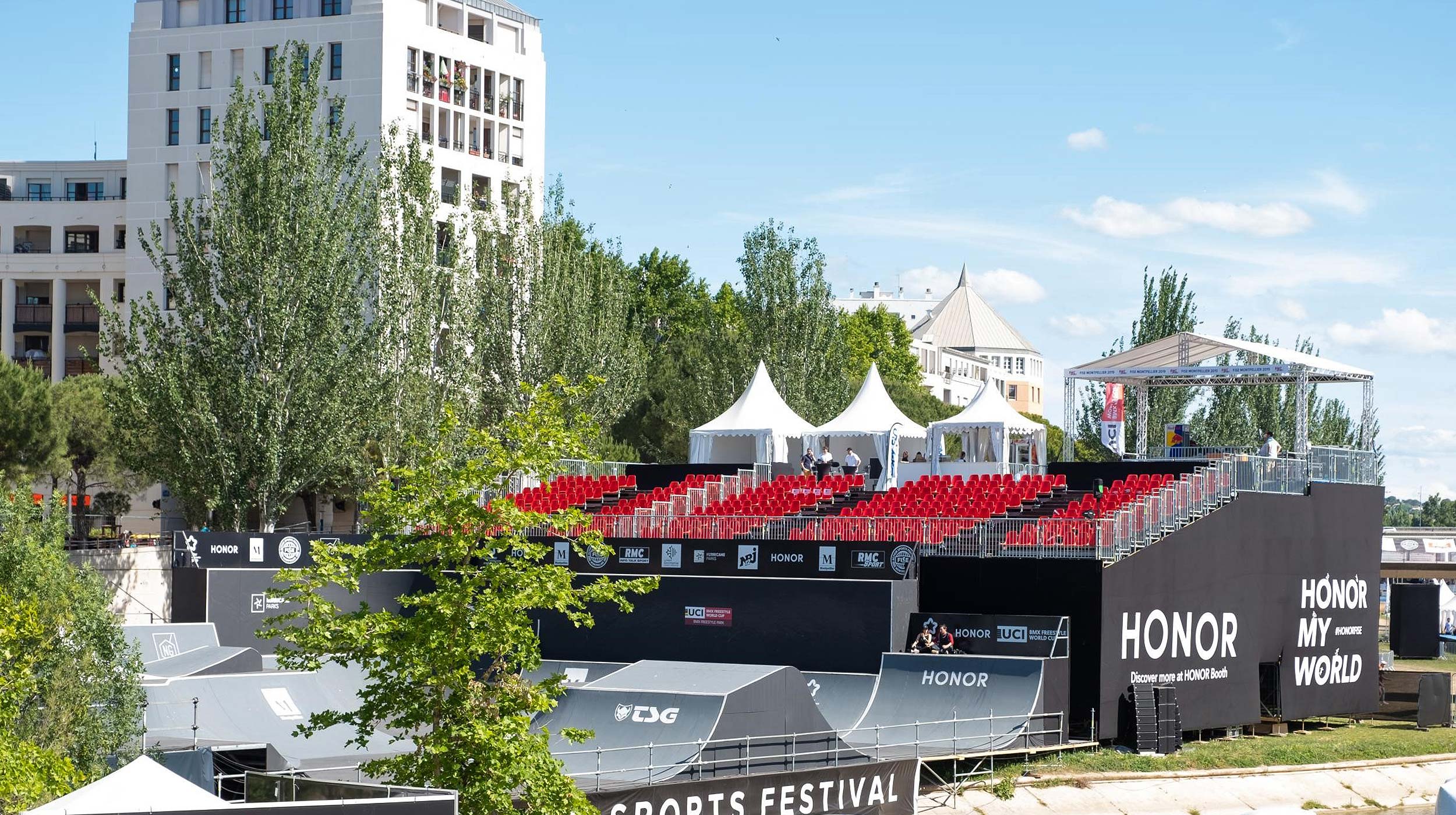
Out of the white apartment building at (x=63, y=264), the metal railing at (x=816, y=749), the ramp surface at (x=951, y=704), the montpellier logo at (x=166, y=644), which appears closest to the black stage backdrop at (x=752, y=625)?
the ramp surface at (x=951, y=704)

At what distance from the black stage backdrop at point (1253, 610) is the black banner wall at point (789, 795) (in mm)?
6272

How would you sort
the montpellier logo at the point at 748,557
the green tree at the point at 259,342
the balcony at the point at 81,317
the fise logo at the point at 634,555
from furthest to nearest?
the balcony at the point at 81,317 < the green tree at the point at 259,342 < the fise logo at the point at 634,555 < the montpellier logo at the point at 748,557

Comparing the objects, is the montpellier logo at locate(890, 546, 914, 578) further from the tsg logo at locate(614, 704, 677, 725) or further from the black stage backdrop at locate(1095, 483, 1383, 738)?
the tsg logo at locate(614, 704, 677, 725)

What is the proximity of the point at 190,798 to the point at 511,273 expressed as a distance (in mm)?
42330

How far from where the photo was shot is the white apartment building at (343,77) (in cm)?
7188

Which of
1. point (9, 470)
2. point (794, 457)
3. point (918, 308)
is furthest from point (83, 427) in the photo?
point (918, 308)

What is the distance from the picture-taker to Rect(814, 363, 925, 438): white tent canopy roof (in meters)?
45.2

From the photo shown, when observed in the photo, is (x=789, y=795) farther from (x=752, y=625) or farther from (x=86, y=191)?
(x=86, y=191)

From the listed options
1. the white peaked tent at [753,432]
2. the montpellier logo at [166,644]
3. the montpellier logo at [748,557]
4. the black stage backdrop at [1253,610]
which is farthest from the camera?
the white peaked tent at [753,432]

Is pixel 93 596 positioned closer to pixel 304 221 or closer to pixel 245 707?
pixel 245 707

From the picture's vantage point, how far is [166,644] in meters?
33.9

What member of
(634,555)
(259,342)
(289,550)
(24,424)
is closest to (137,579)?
(289,550)

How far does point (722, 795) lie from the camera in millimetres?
23906

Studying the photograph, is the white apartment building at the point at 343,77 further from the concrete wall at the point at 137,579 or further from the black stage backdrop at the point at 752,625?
the black stage backdrop at the point at 752,625
